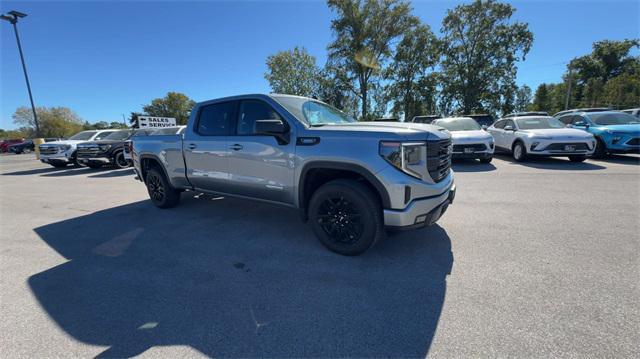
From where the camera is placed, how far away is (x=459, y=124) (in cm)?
990

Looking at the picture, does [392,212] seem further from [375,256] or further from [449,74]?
[449,74]

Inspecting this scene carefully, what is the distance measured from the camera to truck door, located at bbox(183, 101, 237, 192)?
4059mm

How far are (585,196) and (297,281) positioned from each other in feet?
18.7

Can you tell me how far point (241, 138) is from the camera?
12.5 feet

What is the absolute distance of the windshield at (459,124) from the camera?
9.59m

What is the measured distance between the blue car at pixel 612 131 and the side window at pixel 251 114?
11.1 m

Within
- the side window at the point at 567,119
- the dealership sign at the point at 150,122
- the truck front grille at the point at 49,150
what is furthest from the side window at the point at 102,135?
the side window at the point at 567,119

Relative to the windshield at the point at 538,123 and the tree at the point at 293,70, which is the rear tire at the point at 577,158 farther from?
the tree at the point at 293,70

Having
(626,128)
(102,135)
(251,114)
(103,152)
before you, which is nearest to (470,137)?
(626,128)

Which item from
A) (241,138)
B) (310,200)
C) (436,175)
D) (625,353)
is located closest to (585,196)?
(436,175)

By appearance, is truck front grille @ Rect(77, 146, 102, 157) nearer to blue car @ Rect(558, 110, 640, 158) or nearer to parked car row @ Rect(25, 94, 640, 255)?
parked car row @ Rect(25, 94, 640, 255)

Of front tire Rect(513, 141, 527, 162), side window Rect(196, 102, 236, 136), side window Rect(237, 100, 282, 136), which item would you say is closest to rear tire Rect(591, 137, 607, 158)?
front tire Rect(513, 141, 527, 162)

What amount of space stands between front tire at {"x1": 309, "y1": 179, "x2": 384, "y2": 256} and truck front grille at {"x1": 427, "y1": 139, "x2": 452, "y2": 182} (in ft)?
2.26

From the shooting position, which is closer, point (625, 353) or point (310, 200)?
point (625, 353)
